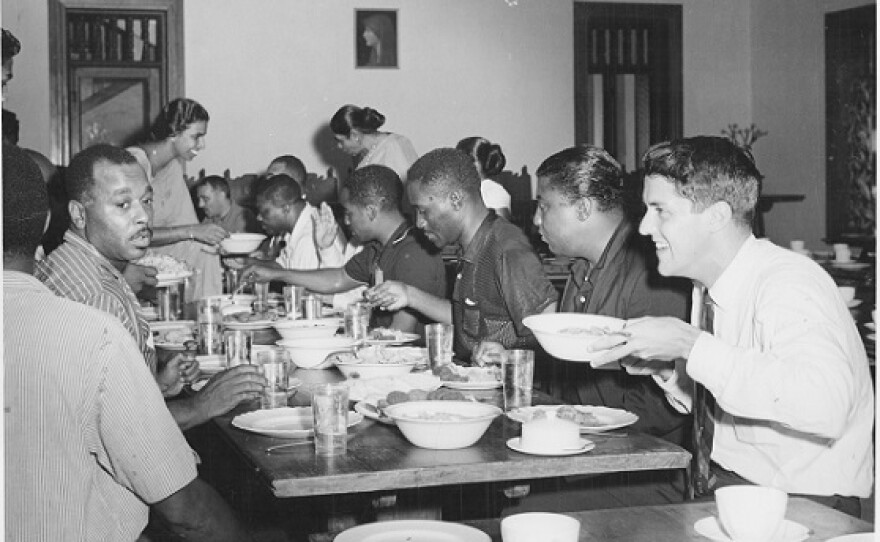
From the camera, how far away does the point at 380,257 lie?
4.76 metres

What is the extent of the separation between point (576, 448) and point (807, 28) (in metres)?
8.06

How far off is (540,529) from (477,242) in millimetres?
2417

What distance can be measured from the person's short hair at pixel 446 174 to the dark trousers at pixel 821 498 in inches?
70.8

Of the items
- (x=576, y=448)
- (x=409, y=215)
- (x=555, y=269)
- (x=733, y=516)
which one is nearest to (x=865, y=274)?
(x=555, y=269)

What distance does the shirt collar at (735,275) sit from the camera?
230 cm

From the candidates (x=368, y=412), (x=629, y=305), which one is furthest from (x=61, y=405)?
(x=629, y=305)

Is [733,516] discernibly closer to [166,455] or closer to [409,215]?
[166,455]

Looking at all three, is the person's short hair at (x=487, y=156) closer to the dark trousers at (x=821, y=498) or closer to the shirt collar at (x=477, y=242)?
the shirt collar at (x=477, y=242)

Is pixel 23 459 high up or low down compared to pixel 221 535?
up

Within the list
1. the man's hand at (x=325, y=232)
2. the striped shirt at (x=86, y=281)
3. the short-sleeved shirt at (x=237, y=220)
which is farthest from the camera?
the short-sleeved shirt at (x=237, y=220)

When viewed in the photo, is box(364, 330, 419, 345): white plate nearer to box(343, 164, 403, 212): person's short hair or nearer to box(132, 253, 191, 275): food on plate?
box(343, 164, 403, 212): person's short hair

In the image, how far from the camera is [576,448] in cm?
206

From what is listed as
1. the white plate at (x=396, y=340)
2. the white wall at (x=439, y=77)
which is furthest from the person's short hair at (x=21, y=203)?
the white wall at (x=439, y=77)

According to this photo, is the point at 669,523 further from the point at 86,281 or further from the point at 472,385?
the point at 86,281
